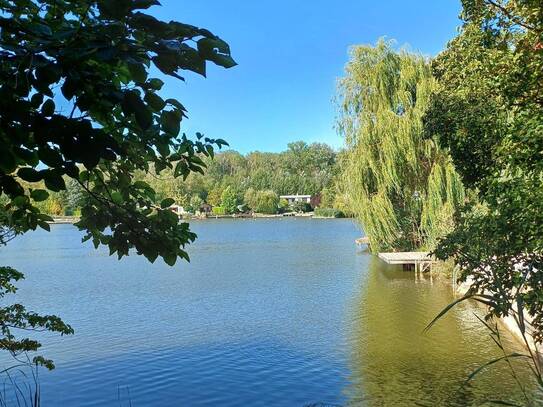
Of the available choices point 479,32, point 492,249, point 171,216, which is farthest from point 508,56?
point 171,216

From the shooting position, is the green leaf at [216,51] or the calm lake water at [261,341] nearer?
the green leaf at [216,51]

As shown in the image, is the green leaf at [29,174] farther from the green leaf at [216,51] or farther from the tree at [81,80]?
the green leaf at [216,51]

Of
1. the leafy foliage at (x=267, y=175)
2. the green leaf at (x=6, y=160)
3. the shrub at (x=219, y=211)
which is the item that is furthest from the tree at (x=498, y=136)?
the shrub at (x=219, y=211)

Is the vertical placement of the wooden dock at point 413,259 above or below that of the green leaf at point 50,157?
below

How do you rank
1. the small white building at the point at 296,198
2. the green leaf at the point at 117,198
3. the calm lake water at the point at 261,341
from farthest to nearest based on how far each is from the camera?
1. the small white building at the point at 296,198
2. the calm lake water at the point at 261,341
3. the green leaf at the point at 117,198

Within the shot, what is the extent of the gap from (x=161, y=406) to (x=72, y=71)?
5.72 meters

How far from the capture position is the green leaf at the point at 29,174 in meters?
1.36

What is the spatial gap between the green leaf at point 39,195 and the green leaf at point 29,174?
362 millimetres

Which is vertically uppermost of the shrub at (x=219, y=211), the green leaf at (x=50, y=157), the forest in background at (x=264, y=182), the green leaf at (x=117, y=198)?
the forest in background at (x=264, y=182)

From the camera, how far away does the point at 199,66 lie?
1.30 metres

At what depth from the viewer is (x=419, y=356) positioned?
25.9 ft

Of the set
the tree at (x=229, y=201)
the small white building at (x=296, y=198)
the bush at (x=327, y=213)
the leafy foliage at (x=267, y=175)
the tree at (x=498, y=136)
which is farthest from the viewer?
the small white building at (x=296, y=198)

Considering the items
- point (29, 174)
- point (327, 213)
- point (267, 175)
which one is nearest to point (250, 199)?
point (267, 175)

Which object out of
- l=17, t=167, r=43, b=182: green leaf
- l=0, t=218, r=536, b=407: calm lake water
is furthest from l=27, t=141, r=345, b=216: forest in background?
l=17, t=167, r=43, b=182: green leaf
